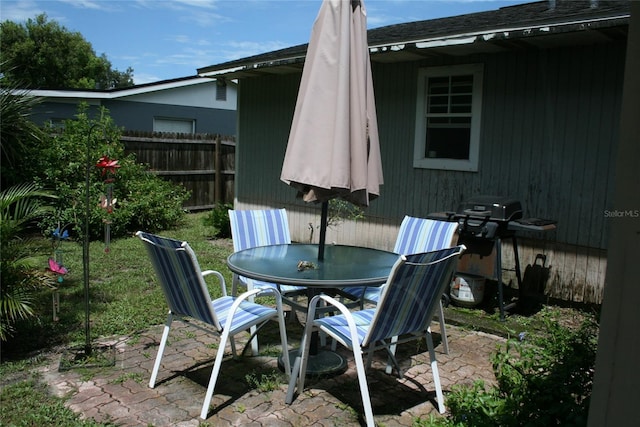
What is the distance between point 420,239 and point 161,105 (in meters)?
14.2

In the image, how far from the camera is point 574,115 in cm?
550

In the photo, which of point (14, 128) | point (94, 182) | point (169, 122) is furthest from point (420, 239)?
point (169, 122)

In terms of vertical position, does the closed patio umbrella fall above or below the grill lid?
above

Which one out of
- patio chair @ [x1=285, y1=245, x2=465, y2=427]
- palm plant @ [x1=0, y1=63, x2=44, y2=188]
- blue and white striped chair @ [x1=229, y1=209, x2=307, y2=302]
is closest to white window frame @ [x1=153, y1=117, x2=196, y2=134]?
palm plant @ [x1=0, y1=63, x2=44, y2=188]

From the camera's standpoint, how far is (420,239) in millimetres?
4527

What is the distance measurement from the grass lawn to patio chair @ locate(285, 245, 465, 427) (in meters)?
0.63

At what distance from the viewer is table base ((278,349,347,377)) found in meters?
3.68

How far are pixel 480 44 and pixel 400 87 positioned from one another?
1.49m

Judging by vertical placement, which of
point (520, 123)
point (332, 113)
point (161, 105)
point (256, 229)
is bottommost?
point (256, 229)

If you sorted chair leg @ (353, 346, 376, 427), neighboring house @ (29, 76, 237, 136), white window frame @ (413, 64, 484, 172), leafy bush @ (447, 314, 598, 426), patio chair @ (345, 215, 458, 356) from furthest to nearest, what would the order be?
neighboring house @ (29, 76, 237, 136)
white window frame @ (413, 64, 484, 172)
patio chair @ (345, 215, 458, 356)
chair leg @ (353, 346, 376, 427)
leafy bush @ (447, 314, 598, 426)

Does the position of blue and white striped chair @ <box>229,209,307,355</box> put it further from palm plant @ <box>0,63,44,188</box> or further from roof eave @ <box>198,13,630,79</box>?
palm plant @ <box>0,63,44,188</box>

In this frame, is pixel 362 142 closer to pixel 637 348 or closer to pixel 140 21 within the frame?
pixel 637 348

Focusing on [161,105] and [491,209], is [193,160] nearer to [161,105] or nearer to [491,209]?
[161,105]

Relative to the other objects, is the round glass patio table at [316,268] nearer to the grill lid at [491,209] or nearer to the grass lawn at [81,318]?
the grass lawn at [81,318]
